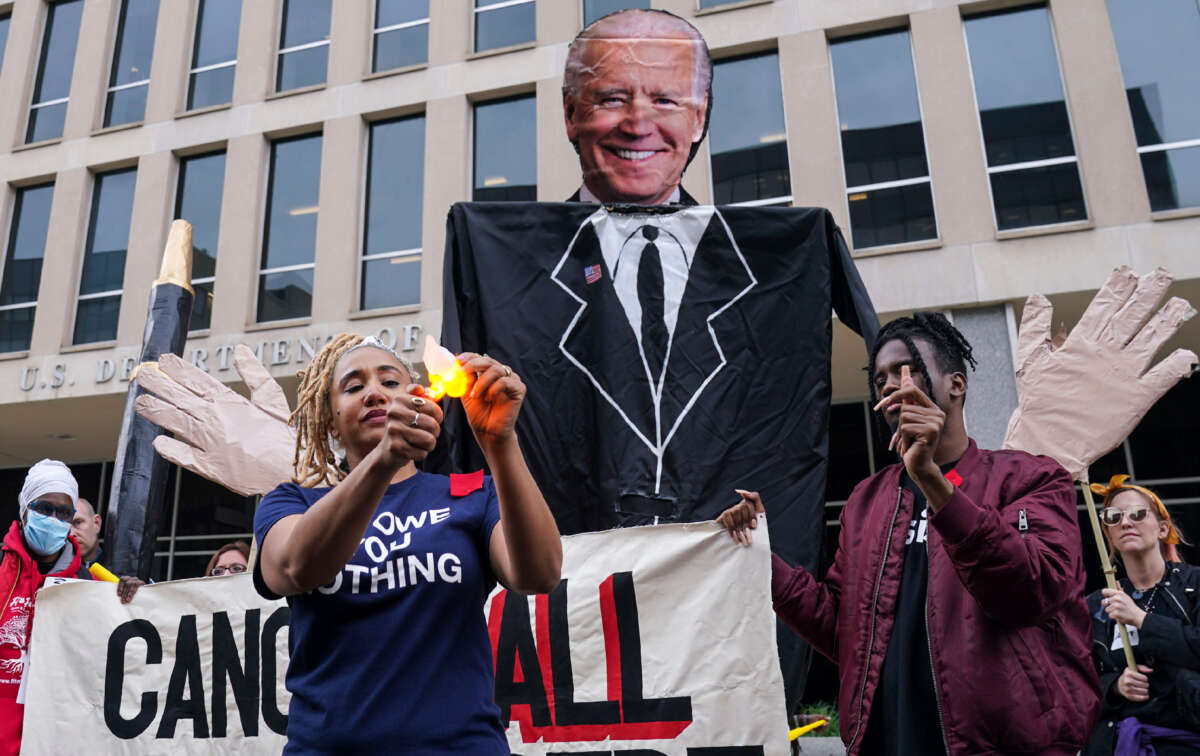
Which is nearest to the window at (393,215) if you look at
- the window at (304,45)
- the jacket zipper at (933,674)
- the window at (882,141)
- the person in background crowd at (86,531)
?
the window at (304,45)

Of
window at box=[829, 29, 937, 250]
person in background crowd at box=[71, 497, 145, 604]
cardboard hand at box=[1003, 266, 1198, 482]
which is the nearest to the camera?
cardboard hand at box=[1003, 266, 1198, 482]

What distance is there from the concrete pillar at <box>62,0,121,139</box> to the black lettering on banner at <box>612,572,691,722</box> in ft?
47.6

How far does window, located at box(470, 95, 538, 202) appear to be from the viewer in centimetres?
1255

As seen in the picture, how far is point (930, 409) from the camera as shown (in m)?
2.24

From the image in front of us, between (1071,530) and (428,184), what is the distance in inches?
440

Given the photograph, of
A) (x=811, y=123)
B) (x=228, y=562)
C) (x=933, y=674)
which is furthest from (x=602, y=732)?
(x=811, y=123)

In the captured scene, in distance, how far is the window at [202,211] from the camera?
13.2 meters

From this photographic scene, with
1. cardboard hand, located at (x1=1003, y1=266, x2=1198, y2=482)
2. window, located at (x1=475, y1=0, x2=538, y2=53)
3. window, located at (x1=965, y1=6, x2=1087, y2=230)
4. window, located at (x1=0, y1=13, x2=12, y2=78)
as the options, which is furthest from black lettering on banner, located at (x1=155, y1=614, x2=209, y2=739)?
window, located at (x1=0, y1=13, x2=12, y2=78)

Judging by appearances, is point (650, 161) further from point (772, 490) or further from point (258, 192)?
point (258, 192)

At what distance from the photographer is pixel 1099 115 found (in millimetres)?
10477

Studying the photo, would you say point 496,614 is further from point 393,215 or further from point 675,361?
point 393,215

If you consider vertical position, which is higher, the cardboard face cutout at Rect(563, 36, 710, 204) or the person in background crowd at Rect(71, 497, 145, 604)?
the cardboard face cutout at Rect(563, 36, 710, 204)

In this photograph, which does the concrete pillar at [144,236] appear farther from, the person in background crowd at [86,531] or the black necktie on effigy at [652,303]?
the black necktie on effigy at [652,303]

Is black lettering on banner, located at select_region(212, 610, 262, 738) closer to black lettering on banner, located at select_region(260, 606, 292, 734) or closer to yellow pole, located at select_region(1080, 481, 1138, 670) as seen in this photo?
black lettering on banner, located at select_region(260, 606, 292, 734)
